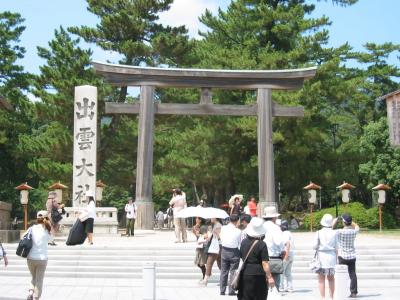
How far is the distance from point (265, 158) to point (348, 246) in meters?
16.3

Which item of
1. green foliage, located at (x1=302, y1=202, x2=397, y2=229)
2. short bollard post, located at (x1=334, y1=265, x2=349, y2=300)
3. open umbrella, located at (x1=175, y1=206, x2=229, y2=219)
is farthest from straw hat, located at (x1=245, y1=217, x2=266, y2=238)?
green foliage, located at (x1=302, y1=202, x2=397, y2=229)

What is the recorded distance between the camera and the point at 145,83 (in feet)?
98.2

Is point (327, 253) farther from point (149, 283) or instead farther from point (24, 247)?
point (24, 247)

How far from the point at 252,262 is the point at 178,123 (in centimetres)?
3103

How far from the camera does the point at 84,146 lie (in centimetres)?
2703

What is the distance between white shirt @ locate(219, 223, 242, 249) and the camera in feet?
44.4

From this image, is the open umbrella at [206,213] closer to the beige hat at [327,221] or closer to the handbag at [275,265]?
the beige hat at [327,221]

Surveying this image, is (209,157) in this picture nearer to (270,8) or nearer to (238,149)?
(238,149)

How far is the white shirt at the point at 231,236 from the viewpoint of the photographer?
13.5 metres

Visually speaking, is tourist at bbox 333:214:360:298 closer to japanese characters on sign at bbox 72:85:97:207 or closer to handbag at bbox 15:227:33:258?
handbag at bbox 15:227:33:258

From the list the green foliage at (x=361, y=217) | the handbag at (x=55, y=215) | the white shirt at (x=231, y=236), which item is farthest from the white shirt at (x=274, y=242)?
the green foliage at (x=361, y=217)

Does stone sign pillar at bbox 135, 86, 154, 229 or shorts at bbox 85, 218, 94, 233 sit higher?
stone sign pillar at bbox 135, 86, 154, 229

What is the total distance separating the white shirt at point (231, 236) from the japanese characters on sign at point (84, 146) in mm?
14190

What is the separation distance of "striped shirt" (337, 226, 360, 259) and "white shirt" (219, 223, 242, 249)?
2.14m
